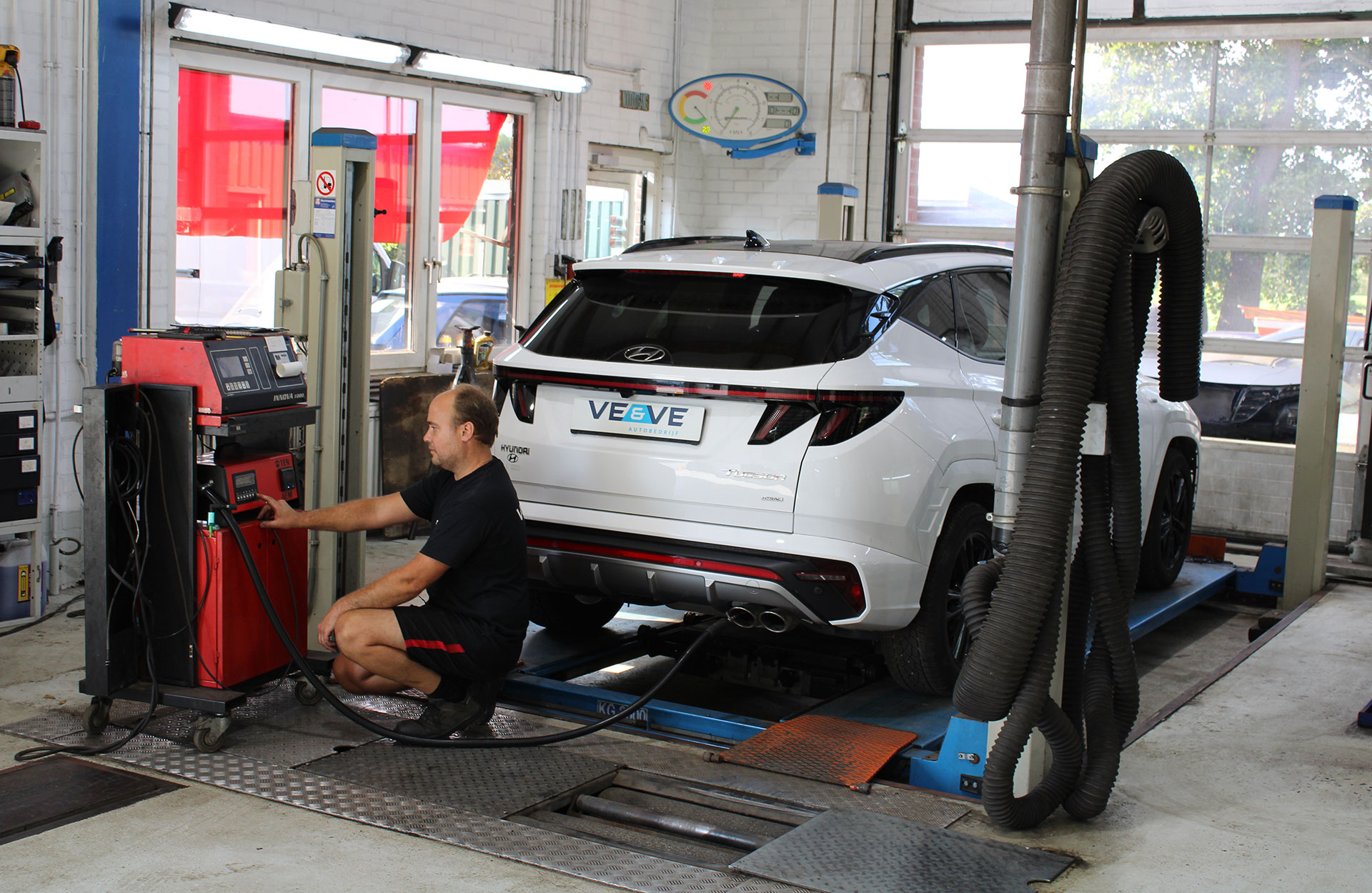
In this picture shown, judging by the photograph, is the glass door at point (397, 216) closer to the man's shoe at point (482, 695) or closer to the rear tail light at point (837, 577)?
the man's shoe at point (482, 695)

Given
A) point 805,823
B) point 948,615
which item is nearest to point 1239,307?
point 948,615

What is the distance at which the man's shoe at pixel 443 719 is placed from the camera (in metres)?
4.33

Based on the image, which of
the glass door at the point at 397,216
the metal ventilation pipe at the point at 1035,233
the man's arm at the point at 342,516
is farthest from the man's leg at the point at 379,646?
the glass door at the point at 397,216

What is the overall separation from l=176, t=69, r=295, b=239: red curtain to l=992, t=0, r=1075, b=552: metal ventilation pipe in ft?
16.2

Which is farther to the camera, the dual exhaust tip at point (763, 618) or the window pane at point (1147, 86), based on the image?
the window pane at point (1147, 86)

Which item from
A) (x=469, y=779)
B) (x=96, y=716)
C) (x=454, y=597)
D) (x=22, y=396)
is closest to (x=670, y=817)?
(x=469, y=779)

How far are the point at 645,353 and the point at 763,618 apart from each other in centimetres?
98

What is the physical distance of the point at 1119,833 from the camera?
146 inches

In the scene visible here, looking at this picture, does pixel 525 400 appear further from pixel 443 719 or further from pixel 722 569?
pixel 443 719

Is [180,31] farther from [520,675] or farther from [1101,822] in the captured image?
[1101,822]

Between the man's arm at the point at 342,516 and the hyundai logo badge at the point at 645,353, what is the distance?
2.98 ft

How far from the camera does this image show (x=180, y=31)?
6691 millimetres

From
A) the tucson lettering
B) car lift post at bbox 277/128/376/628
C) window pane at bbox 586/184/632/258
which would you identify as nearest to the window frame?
window pane at bbox 586/184/632/258

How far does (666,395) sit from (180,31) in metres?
3.92
